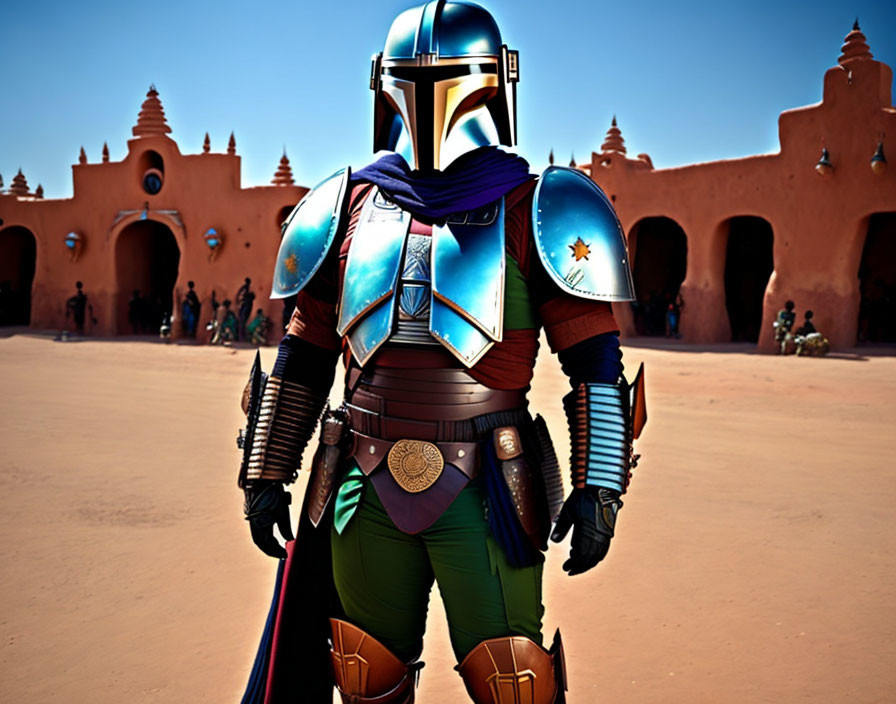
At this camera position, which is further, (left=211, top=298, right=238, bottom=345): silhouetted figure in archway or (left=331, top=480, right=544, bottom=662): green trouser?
(left=211, top=298, right=238, bottom=345): silhouetted figure in archway

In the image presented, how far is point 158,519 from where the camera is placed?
191 inches

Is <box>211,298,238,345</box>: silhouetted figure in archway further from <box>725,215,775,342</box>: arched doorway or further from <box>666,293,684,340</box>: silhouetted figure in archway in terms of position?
<box>725,215,775,342</box>: arched doorway

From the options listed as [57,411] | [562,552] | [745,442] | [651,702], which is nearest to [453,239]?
[651,702]

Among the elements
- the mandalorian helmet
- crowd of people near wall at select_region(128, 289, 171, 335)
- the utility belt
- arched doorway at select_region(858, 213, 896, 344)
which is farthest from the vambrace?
crowd of people near wall at select_region(128, 289, 171, 335)

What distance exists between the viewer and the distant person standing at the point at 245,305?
760 inches

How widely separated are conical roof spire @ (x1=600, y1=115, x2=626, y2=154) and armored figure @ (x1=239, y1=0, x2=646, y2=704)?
62.6 feet

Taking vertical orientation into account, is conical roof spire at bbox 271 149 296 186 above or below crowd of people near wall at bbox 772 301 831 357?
above

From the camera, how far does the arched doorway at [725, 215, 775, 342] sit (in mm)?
20141

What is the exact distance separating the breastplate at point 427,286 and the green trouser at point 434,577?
388 millimetres

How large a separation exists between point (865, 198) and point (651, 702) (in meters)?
14.0

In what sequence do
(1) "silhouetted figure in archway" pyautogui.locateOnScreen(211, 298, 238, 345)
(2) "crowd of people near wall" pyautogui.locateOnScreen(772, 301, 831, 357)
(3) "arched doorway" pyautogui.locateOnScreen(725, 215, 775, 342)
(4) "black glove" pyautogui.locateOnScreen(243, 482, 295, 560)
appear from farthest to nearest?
(3) "arched doorway" pyautogui.locateOnScreen(725, 215, 775, 342)
(1) "silhouetted figure in archway" pyautogui.locateOnScreen(211, 298, 238, 345)
(2) "crowd of people near wall" pyautogui.locateOnScreen(772, 301, 831, 357)
(4) "black glove" pyautogui.locateOnScreen(243, 482, 295, 560)

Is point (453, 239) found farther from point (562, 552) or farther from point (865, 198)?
point (865, 198)

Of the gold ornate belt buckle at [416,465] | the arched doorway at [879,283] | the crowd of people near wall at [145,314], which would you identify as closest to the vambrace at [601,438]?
the gold ornate belt buckle at [416,465]

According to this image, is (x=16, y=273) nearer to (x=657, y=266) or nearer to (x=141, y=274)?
(x=141, y=274)
